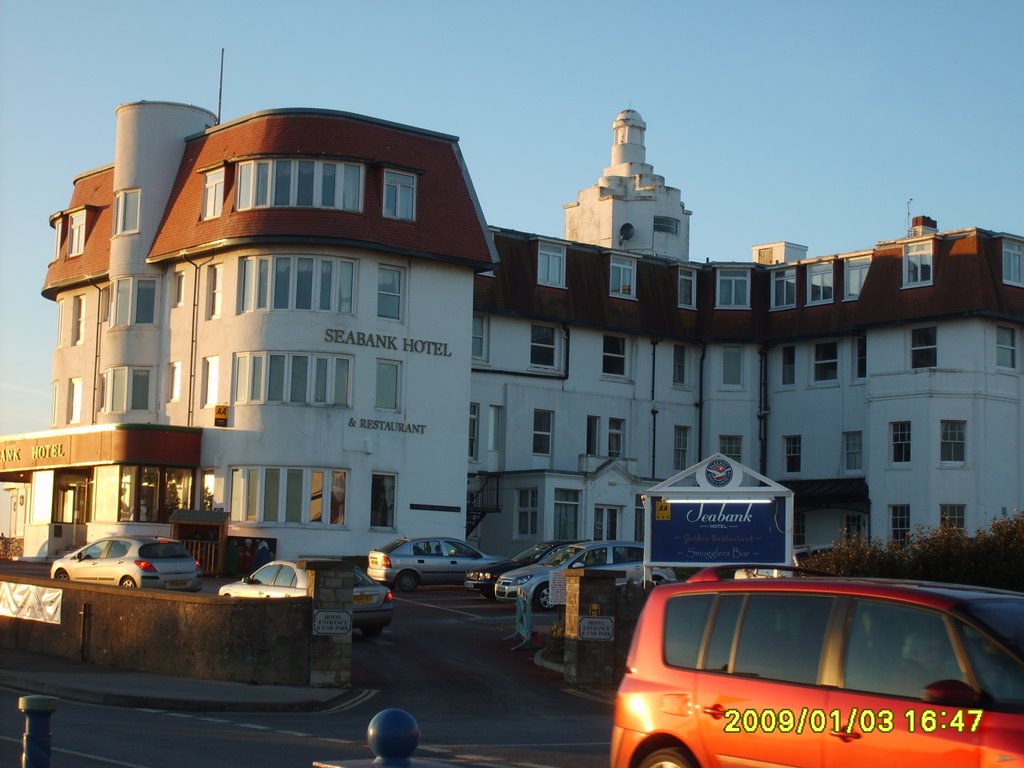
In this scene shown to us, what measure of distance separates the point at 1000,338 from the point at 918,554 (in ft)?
81.7

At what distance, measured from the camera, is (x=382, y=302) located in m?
43.1

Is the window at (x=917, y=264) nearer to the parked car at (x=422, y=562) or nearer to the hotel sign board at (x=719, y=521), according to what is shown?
the parked car at (x=422, y=562)

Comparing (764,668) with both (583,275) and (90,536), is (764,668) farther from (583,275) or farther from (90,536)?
(583,275)

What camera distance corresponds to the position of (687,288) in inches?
2133

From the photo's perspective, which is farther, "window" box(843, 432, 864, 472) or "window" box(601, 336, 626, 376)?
"window" box(601, 336, 626, 376)

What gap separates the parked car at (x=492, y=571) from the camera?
34.6 metres

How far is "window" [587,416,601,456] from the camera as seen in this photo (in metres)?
50.8

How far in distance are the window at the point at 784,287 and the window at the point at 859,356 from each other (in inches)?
130

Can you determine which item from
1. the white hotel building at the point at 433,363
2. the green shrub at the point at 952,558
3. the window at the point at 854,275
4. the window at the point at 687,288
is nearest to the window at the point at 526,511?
the white hotel building at the point at 433,363

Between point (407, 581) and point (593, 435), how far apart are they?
15851mm

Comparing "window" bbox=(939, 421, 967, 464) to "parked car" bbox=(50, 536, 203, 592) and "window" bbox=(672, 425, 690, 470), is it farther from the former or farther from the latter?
"parked car" bbox=(50, 536, 203, 592)

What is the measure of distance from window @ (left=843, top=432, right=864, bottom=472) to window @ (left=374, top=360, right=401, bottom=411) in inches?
665

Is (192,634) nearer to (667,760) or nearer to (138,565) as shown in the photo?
(138,565)

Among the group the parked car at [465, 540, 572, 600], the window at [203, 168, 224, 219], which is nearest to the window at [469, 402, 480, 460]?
the window at [203, 168, 224, 219]
